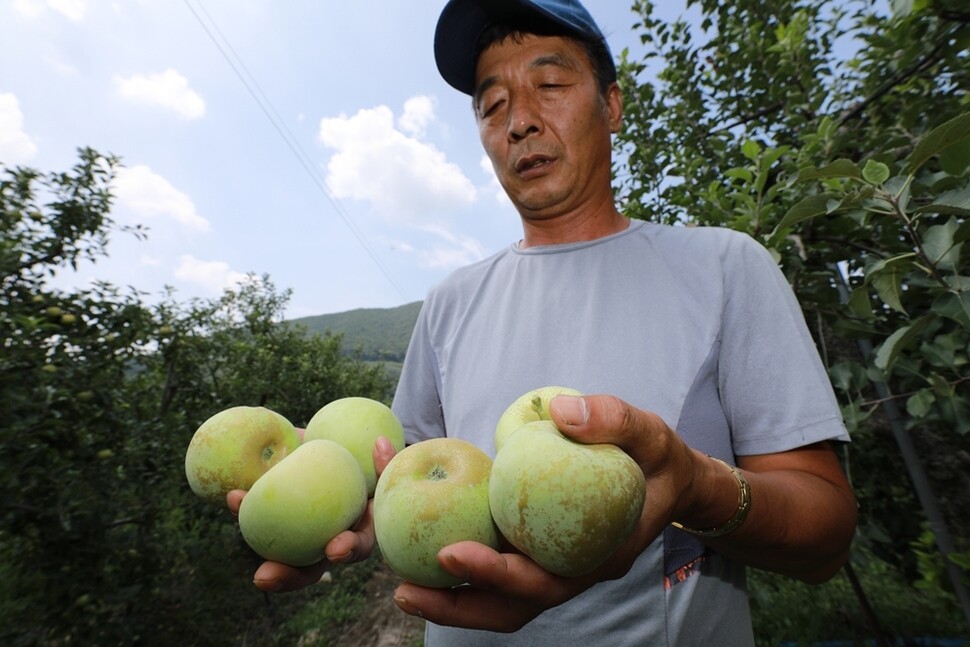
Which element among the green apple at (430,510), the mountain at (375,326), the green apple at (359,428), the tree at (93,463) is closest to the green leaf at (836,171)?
the green apple at (430,510)

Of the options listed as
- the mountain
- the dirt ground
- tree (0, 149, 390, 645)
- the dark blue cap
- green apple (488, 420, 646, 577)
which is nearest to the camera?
green apple (488, 420, 646, 577)

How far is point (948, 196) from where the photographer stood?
139 centimetres

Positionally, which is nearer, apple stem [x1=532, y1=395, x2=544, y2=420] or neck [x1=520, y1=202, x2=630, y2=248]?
apple stem [x1=532, y1=395, x2=544, y2=420]

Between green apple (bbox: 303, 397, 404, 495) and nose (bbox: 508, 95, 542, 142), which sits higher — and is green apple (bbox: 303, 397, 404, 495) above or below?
below

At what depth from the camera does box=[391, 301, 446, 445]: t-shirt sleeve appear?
1.84 meters

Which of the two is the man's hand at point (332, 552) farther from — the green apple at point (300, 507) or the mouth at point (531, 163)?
the mouth at point (531, 163)

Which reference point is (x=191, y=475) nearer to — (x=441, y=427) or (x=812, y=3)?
(x=441, y=427)

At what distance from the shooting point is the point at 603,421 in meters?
0.79

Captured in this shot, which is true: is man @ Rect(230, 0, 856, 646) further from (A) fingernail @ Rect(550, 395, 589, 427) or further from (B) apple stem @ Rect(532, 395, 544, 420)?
(B) apple stem @ Rect(532, 395, 544, 420)

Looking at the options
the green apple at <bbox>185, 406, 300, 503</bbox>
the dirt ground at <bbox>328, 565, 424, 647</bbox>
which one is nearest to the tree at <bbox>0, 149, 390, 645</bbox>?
the dirt ground at <bbox>328, 565, 424, 647</bbox>

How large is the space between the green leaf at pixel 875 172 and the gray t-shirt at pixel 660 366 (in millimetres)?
416

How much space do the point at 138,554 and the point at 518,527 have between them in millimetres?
4928

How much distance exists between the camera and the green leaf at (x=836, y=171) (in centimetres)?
147

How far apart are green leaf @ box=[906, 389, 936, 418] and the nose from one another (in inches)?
66.5
